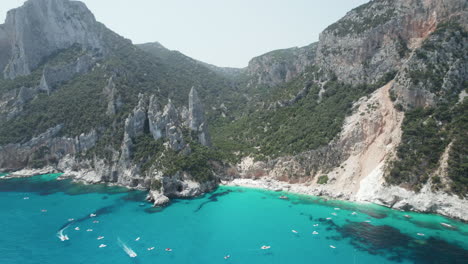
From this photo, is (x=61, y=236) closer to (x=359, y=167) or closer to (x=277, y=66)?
(x=359, y=167)

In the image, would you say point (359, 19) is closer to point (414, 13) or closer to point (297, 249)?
point (414, 13)

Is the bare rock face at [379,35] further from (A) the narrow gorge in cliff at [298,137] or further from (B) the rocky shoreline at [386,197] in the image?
(B) the rocky shoreline at [386,197]

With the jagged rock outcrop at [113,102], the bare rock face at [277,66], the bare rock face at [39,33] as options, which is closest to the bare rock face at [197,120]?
the jagged rock outcrop at [113,102]

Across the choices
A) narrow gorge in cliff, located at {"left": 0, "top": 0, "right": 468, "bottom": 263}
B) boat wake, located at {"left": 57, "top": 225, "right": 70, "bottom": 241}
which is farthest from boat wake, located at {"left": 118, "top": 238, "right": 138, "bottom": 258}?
boat wake, located at {"left": 57, "top": 225, "right": 70, "bottom": 241}

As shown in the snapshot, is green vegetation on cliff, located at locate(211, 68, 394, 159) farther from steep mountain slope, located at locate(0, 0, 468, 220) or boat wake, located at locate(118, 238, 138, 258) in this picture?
boat wake, located at locate(118, 238, 138, 258)

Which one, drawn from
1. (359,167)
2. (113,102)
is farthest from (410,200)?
(113,102)

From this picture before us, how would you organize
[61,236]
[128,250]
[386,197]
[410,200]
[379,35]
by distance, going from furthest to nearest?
[379,35] < [386,197] < [410,200] < [61,236] < [128,250]

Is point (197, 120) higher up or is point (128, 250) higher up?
point (197, 120)
